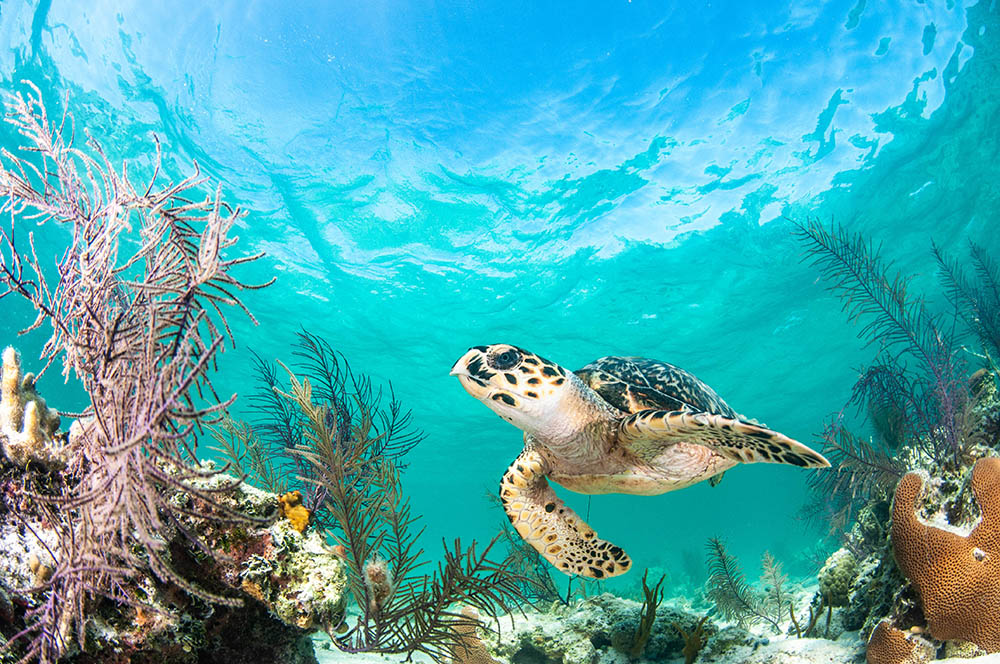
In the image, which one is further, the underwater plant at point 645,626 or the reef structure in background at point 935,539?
the underwater plant at point 645,626

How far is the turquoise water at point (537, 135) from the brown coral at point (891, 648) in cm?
1023

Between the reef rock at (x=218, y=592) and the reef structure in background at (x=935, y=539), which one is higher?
the reef structure in background at (x=935, y=539)

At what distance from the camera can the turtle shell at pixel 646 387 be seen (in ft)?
14.2

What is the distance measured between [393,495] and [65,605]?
2.41 m

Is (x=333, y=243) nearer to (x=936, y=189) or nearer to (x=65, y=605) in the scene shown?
(x=65, y=605)

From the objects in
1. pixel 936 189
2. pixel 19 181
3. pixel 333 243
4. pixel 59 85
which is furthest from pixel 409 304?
pixel 936 189

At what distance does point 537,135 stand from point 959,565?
40.5ft

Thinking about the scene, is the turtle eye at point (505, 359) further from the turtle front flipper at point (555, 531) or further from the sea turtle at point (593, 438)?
the turtle front flipper at point (555, 531)

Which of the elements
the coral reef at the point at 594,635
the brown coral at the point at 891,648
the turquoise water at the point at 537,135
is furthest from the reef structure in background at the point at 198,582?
the turquoise water at the point at 537,135

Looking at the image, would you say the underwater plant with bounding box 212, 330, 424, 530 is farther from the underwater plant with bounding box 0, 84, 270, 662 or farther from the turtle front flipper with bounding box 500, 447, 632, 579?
the underwater plant with bounding box 0, 84, 270, 662

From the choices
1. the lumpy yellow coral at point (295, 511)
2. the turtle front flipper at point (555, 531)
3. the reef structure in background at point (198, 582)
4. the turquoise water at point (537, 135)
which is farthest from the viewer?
the turquoise water at point (537, 135)

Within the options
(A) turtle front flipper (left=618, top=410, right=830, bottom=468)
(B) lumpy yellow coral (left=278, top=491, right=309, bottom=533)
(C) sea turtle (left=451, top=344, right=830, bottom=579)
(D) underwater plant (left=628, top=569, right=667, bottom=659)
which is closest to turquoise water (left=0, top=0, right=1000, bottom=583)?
(C) sea turtle (left=451, top=344, right=830, bottom=579)

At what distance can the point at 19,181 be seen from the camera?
217 cm

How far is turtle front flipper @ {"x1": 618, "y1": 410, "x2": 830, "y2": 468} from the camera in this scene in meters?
2.62
